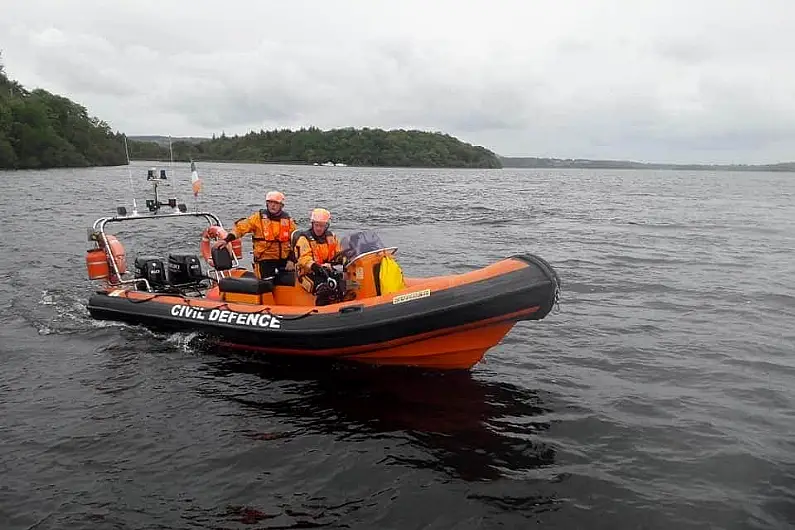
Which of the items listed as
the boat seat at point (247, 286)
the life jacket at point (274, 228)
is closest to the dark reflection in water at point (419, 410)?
the boat seat at point (247, 286)

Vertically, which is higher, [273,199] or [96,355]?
[273,199]

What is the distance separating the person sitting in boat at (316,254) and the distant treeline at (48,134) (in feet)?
176

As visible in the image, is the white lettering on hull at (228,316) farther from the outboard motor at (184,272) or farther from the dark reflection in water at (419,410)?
the outboard motor at (184,272)

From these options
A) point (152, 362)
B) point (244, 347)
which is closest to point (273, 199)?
point (244, 347)

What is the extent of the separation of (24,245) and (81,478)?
40.3 ft

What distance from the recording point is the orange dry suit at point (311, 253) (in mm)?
6715

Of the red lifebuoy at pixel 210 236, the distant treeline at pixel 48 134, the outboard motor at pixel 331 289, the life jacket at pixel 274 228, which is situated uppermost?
the distant treeline at pixel 48 134

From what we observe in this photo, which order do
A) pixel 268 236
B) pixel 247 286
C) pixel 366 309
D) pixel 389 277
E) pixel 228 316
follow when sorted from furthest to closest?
pixel 268 236, pixel 247 286, pixel 228 316, pixel 389 277, pixel 366 309

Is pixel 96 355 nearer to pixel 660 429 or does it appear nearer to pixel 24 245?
pixel 660 429

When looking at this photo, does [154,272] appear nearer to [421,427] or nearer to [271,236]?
[271,236]

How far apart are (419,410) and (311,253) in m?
2.10

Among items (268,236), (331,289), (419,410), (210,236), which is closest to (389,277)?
(331,289)

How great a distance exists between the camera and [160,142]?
31.2 feet

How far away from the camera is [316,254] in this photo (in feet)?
22.5
